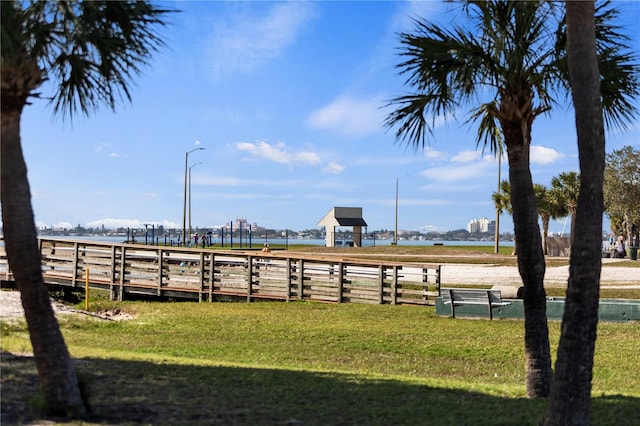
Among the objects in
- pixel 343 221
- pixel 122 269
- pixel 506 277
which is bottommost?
pixel 506 277

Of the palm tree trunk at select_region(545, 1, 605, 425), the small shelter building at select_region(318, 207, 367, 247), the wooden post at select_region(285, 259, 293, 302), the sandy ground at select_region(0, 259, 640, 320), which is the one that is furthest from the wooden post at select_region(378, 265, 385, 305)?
the small shelter building at select_region(318, 207, 367, 247)

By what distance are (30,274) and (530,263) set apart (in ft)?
18.9

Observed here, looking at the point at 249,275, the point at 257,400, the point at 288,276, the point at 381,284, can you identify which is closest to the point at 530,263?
the point at 257,400

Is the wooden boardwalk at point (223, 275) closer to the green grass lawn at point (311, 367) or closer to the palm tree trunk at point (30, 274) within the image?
the green grass lawn at point (311, 367)

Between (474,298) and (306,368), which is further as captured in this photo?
(474,298)

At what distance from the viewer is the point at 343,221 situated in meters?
71.5

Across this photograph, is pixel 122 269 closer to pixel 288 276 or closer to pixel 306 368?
pixel 288 276

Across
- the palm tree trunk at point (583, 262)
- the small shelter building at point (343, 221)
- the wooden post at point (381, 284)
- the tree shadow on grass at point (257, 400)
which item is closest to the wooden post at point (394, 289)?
the wooden post at point (381, 284)

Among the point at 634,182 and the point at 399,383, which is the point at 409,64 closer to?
the point at 399,383

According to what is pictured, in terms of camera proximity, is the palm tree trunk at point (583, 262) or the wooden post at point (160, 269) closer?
the palm tree trunk at point (583, 262)

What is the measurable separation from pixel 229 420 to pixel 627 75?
673cm

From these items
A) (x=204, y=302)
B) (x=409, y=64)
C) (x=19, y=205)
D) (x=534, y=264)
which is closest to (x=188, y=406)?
(x=19, y=205)

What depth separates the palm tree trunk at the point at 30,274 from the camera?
22.5 feet

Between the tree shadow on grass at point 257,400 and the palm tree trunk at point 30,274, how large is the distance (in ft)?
0.84
